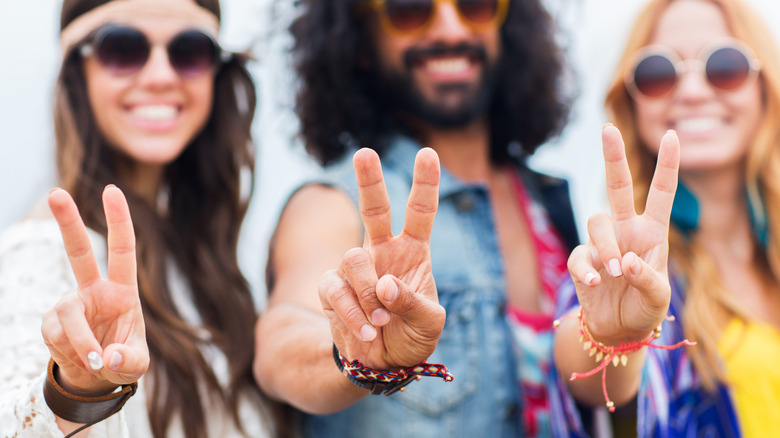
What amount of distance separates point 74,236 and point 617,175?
114cm

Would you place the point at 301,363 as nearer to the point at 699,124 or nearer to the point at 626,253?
the point at 626,253

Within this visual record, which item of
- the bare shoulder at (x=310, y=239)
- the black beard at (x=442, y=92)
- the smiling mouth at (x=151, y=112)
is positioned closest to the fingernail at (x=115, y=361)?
the bare shoulder at (x=310, y=239)

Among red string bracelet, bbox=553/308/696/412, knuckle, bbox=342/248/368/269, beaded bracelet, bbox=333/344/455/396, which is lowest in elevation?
beaded bracelet, bbox=333/344/455/396

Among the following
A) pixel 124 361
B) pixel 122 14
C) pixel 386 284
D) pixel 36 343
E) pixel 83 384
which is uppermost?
pixel 122 14

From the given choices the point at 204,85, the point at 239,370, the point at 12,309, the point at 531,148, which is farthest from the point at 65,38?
the point at 531,148

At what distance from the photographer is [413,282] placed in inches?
57.3

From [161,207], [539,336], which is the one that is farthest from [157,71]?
[539,336]

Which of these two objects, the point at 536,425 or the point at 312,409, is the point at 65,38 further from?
the point at 536,425

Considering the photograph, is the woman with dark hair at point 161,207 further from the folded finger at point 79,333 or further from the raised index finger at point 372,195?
the raised index finger at point 372,195

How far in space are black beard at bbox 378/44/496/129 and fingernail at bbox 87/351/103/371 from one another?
1.84 m

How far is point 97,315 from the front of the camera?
1451 millimetres

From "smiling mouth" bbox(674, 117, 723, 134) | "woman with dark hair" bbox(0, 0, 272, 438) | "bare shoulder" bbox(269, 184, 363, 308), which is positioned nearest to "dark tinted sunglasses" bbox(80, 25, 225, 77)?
"woman with dark hair" bbox(0, 0, 272, 438)

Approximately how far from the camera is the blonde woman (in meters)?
2.26

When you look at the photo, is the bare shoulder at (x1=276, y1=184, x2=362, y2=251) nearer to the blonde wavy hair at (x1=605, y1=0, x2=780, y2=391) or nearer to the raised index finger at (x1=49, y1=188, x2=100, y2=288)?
the raised index finger at (x1=49, y1=188, x2=100, y2=288)
